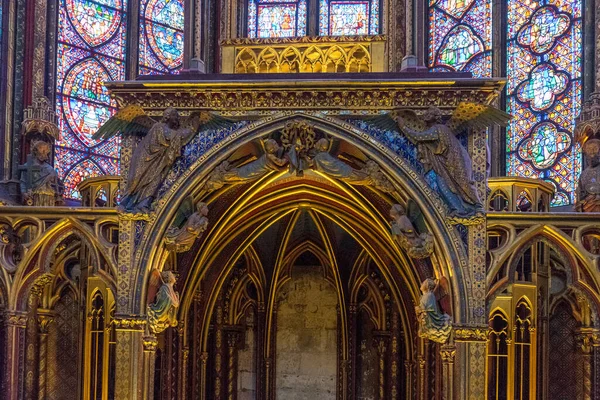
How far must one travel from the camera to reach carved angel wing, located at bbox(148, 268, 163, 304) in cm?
1930

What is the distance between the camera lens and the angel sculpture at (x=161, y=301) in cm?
1922

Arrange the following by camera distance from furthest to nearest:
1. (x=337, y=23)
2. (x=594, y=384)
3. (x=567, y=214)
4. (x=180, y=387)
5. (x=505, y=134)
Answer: (x=337, y=23), (x=505, y=134), (x=180, y=387), (x=594, y=384), (x=567, y=214)

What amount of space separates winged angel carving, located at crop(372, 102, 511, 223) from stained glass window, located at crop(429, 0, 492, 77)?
687 cm

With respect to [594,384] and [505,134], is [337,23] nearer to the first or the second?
[505,134]

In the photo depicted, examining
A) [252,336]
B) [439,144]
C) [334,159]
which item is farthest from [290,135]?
[252,336]

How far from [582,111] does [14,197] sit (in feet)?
30.7

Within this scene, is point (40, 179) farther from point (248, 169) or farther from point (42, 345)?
point (248, 169)

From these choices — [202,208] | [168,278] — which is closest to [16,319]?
[168,278]

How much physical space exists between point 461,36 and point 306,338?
6.21m

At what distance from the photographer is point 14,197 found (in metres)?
23.6

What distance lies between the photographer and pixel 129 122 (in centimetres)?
1952

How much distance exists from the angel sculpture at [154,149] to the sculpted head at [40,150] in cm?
462

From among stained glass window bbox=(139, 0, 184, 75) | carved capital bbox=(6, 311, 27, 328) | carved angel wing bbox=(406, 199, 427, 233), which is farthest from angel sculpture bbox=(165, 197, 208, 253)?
stained glass window bbox=(139, 0, 184, 75)

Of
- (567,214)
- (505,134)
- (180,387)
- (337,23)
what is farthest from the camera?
(337,23)
